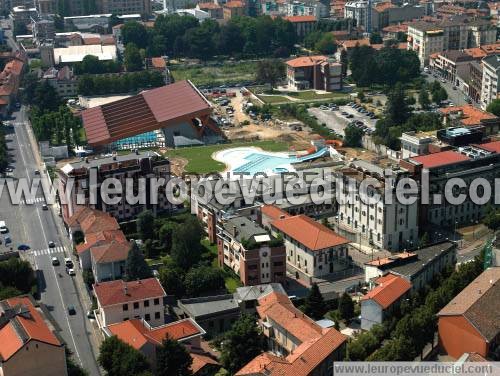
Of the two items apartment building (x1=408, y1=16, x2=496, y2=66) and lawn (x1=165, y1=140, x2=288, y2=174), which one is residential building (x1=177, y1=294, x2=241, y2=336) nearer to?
lawn (x1=165, y1=140, x2=288, y2=174)

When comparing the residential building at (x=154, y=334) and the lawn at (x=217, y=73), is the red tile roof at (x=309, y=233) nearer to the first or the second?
the residential building at (x=154, y=334)

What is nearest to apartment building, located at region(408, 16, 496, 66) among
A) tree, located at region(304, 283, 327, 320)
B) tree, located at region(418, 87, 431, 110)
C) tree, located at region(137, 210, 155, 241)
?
tree, located at region(418, 87, 431, 110)

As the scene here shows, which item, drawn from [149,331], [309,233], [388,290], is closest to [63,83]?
[309,233]

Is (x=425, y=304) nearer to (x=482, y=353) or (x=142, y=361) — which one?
(x=482, y=353)

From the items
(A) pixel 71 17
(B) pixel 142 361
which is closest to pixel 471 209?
(B) pixel 142 361

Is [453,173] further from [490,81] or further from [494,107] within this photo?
[490,81]

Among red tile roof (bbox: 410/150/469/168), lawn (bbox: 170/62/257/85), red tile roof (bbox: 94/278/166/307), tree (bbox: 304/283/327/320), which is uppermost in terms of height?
lawn (bbox: 170/62/257/85)

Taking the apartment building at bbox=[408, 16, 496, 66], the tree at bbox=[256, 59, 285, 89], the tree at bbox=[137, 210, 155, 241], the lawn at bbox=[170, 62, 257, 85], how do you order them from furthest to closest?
the apartment building at bbox=[408, 16, 496, 66] → the lawn at bbox=[170, 62, 257, 85] → the tree at bbox=[256, 59, 285, 89] → the tree at bbox=[137, 210, 155, 241]
